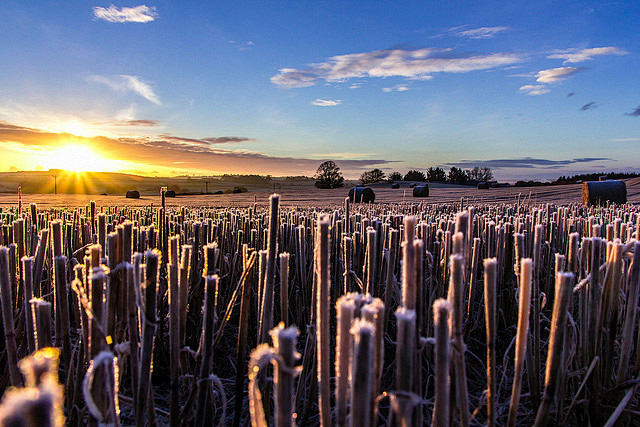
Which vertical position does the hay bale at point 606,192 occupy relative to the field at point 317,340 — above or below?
above

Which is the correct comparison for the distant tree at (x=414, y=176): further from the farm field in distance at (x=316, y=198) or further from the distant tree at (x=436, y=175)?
the farm field in distance at (x=316, y=198)


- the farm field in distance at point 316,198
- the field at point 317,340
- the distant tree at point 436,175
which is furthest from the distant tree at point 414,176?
the field at point 317,340

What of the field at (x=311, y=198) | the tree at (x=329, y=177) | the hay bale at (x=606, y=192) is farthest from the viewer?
the tree at (x=329, y=177)

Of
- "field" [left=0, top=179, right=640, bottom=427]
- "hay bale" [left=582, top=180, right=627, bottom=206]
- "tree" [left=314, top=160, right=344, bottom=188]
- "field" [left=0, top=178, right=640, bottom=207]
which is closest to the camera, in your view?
"field" [left=0, top=179, right=640, bottom=427]

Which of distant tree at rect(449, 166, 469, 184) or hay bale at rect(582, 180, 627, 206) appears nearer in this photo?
hay bale at rect(582, 180, 627, 206)

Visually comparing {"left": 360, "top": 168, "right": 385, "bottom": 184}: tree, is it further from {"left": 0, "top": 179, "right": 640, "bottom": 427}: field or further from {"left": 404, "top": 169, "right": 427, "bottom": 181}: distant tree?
{"left": 0, "top": 179, "right": 640, "bottom": 427}: field

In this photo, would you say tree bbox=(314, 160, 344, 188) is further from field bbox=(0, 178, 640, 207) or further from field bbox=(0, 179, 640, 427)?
field bbox=(0, 179, 640, 427)

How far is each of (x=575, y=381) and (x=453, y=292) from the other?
1404 millimetres

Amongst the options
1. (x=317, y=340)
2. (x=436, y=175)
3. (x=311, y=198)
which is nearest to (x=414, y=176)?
(x=436, y=175)

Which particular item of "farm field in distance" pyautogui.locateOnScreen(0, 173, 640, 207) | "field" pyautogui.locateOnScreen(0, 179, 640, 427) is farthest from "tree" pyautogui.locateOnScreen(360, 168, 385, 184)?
"field" pyautogui.locateOnScreen(0, 179, 640, 427)

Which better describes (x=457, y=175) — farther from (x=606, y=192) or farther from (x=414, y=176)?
(x=606, y=192)

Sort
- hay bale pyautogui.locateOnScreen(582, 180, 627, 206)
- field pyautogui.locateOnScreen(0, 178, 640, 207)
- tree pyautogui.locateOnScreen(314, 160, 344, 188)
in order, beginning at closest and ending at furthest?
hay bale pyautogui.locateOnScreen(582, 180, 627, 206)
field pyautogui.locateOnScreen(0, 178, 640, 207)
tree pyautogui.locateOnScreen(314, 160, 344, 188)

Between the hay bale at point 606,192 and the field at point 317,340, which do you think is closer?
the field at point 317,340

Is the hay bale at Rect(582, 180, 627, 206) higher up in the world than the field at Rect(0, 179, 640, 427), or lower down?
higher up
